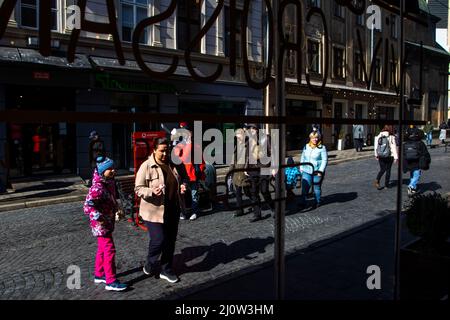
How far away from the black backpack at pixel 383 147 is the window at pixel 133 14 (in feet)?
33.2

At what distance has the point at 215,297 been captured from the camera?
14.8 feet

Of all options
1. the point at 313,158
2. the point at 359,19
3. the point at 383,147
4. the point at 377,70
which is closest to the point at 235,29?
the point at 359,19

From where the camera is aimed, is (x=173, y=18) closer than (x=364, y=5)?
Yes

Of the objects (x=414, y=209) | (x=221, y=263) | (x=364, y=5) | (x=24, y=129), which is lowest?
(x=221, y=263)

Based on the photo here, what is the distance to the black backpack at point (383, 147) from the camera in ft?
36.6

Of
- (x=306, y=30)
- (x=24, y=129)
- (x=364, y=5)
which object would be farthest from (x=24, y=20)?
(x=24, y=129)

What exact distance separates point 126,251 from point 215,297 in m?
2.28

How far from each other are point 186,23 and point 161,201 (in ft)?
10.5

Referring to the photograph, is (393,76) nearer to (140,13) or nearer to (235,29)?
(235,29)

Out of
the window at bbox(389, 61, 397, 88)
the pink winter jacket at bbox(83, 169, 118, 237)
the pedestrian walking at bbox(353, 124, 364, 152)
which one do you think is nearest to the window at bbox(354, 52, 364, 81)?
the window at bbox(389, 61, 397, 88)

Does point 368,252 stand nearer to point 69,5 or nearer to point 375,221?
point 375,221

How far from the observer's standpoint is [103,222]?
15.8 ft

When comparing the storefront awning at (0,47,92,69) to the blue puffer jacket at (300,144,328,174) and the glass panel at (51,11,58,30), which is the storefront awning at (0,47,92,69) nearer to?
the glass panel at (51,11,58,30)

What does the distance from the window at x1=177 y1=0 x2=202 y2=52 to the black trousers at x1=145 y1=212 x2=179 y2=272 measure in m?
3.29
